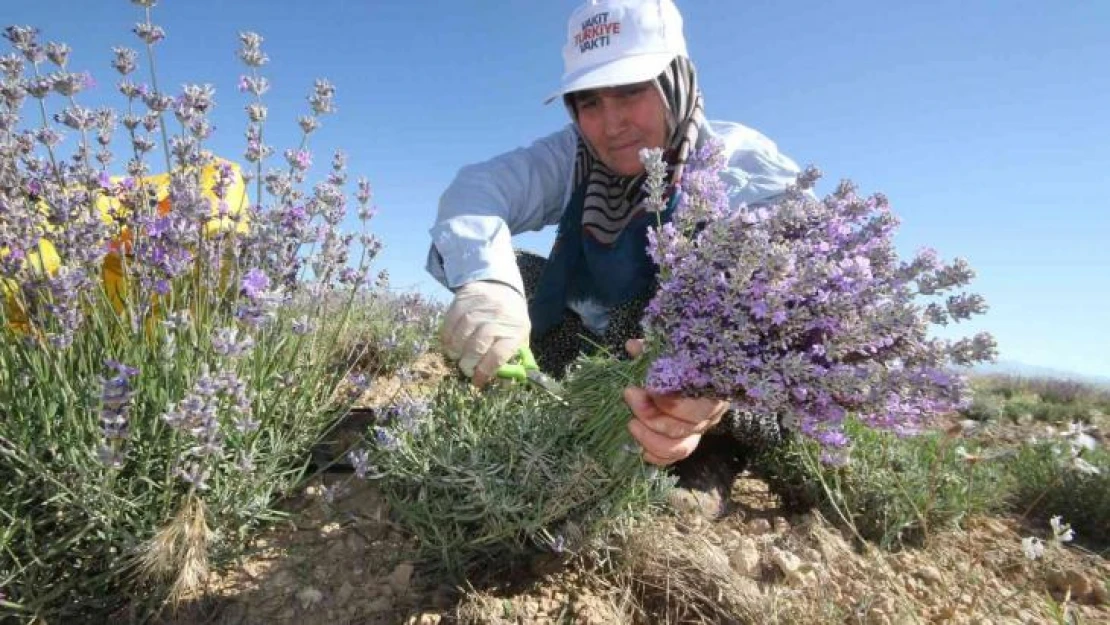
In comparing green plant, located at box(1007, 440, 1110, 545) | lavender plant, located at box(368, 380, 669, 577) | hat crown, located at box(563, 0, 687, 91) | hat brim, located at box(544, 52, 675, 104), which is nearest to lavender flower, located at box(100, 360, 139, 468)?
lavender plant, located at box(368, 380, 669, 577)

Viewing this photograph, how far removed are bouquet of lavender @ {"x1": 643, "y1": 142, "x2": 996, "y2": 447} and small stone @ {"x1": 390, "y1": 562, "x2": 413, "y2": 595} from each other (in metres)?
0.86

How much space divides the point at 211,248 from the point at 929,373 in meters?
1.68

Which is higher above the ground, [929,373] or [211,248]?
[929,373]

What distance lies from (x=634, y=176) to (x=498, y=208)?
0.68m

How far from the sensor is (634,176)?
114 inches

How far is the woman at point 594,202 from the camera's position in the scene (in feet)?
7.25

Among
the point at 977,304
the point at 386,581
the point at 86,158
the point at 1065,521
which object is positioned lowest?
the point at 1065,521

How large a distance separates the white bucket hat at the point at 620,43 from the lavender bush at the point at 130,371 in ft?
3.89

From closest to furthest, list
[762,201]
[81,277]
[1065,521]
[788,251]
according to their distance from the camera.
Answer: [788,251], [81,277], [762,201], [1065,521]

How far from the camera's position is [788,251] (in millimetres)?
1061

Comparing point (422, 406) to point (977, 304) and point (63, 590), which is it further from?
point (977, 304)

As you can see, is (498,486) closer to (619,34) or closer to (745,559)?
(745,559)

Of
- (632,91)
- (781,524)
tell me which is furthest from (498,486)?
(632,91)

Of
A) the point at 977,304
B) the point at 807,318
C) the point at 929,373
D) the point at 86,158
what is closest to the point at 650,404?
the point at 807,318
